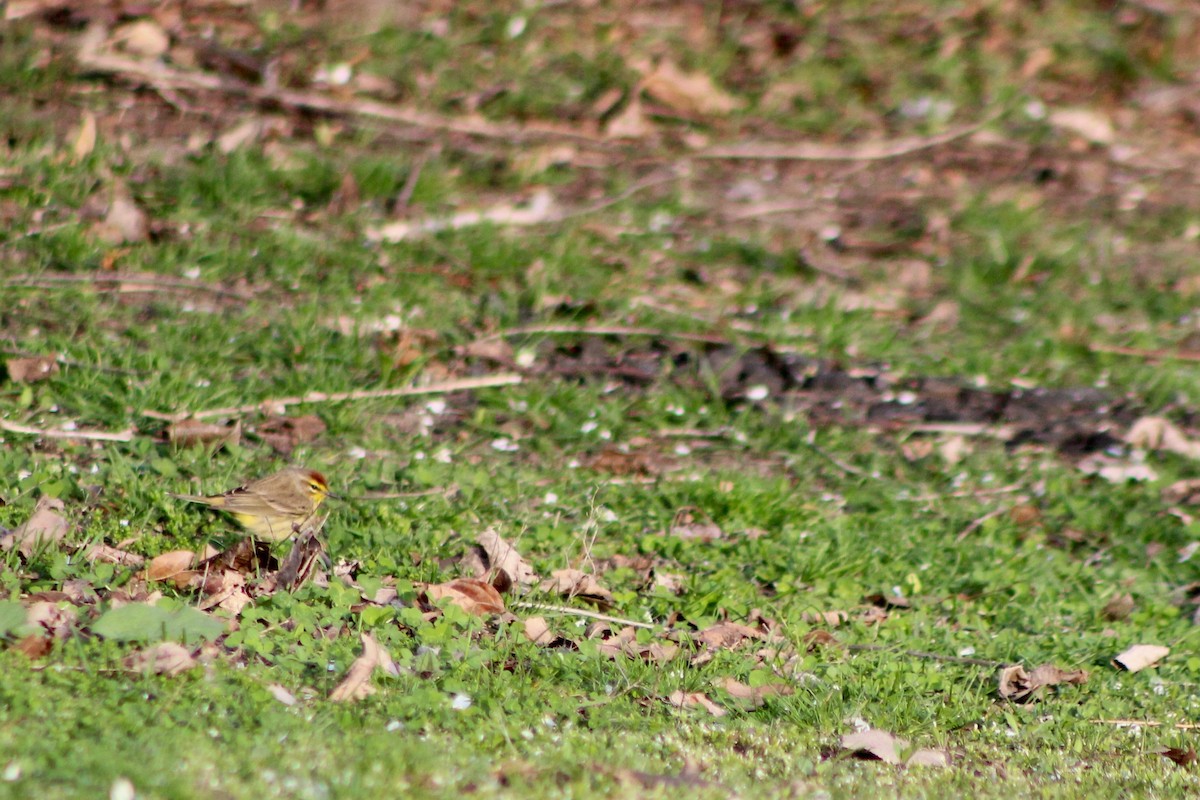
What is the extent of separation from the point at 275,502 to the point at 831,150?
21.9 feet

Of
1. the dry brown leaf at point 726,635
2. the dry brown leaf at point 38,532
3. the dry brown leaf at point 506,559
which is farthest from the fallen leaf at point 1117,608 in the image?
the dry brown leaf at point 38,532

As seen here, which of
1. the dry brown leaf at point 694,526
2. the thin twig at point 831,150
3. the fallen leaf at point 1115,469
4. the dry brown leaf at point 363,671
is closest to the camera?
the dry brown leaf at point 363,671

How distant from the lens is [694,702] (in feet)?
16.1

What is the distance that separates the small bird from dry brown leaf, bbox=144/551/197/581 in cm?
28

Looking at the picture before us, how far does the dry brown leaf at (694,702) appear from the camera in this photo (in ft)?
15.9

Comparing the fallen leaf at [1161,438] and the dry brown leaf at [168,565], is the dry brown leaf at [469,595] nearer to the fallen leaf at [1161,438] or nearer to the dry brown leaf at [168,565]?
the dry brown leaf at [168,565]

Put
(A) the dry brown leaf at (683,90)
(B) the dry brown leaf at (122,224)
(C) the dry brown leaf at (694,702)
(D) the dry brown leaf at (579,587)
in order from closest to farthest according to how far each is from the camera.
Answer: (C) the dry brown leaf at (694,702), (D) the dry brown leaf at (579,587), (B) the dry brown leaf at (122,224), (A) the dry brown leaf at (683,90)

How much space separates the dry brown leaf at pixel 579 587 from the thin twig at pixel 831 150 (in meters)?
5.63

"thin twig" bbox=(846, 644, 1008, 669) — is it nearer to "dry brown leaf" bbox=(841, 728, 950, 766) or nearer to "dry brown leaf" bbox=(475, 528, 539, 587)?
"dry brown leaf" bbox=(841, 728, 950, 766)

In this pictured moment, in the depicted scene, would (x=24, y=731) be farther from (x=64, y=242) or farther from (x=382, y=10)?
(x=382, y=10)

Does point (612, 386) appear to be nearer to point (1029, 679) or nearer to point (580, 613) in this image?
point (580, 613)

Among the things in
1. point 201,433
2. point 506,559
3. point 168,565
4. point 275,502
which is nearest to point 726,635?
point 506,559

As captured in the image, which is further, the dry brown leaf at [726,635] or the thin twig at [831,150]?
the thin twig at [831,150]

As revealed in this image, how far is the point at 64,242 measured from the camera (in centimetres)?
781
